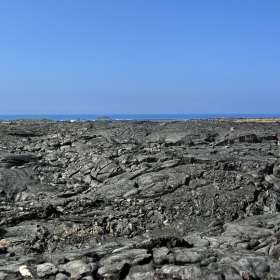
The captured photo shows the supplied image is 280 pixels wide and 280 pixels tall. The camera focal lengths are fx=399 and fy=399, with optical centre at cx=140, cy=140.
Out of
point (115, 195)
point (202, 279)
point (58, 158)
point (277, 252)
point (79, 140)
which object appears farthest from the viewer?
point (79, 140)

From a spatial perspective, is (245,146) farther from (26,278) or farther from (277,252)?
(26,278)

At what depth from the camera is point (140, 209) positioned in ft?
35.0

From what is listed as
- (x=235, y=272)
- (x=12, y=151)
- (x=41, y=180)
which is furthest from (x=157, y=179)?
(x=12, y=151)

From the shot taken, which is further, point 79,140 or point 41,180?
point 79,140

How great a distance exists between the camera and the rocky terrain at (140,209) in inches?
258

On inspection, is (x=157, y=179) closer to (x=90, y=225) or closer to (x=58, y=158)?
(x=90, y=225)

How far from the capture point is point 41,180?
543 inches

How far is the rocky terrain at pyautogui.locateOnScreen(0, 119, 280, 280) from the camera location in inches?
258

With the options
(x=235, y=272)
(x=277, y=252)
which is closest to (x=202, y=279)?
(x=235, y=272)

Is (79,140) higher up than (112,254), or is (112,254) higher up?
(79,140)

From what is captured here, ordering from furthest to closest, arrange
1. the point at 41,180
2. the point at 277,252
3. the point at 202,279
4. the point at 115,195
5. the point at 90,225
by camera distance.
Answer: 1. the point at 41,180
2. the point at 115,195
3. the point at 90,225
4. the point at 277,252
5. the point at 202,279

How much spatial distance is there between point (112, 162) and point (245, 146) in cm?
567

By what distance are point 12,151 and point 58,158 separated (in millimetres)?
2173

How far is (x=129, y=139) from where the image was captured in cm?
1858
